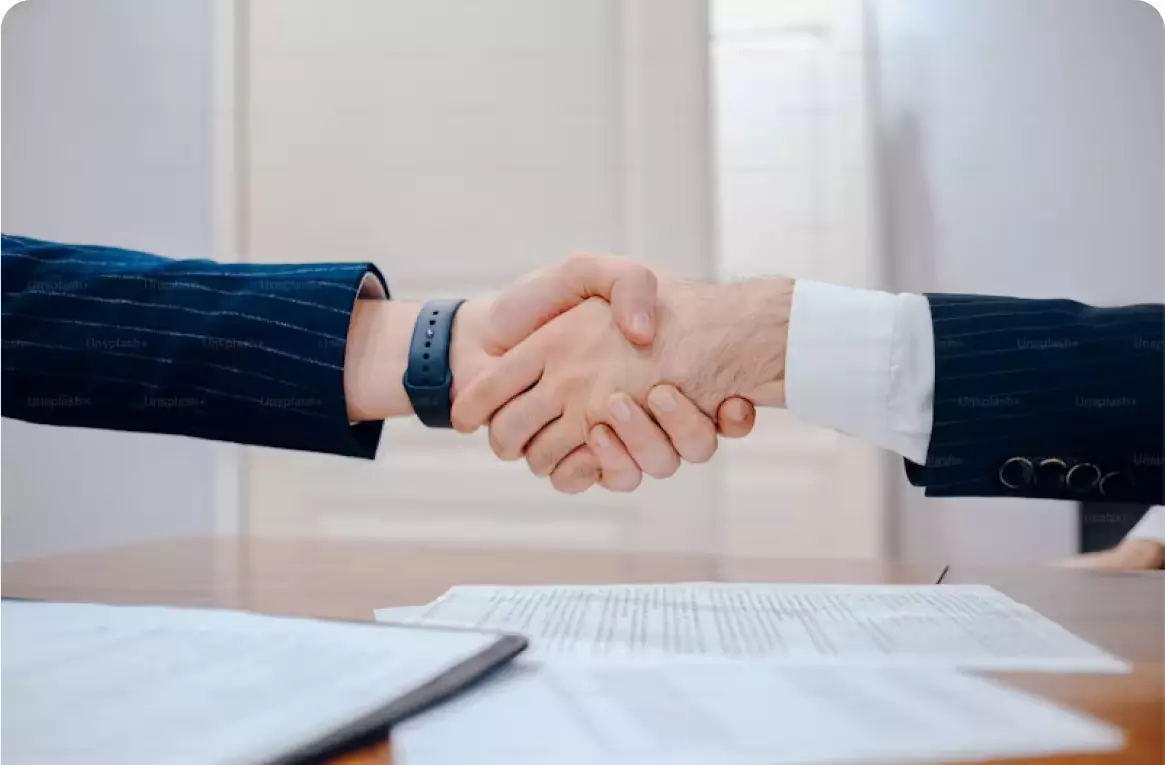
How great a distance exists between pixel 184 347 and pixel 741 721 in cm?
59

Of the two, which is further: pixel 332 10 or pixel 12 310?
pixel 332 10

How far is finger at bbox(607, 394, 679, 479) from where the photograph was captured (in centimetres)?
76

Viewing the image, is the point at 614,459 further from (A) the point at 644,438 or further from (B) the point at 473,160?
(B) the point at 473,160

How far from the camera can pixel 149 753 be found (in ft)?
0.83

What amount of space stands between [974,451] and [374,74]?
990mm

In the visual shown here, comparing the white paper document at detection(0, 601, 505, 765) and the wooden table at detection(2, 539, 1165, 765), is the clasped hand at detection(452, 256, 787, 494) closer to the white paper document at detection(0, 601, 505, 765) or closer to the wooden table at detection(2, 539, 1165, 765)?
the wooden table at detection(2, 539, 1165, 765)

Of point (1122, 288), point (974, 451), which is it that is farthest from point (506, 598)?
point (1122, 288)

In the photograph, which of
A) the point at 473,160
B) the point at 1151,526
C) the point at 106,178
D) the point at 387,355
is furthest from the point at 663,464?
the point at 106,178

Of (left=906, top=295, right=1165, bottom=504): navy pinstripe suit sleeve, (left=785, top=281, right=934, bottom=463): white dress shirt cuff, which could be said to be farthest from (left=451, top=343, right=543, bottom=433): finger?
(left=906, top=295, right=1165, bottom=504): navy pinstripe suit sleeve

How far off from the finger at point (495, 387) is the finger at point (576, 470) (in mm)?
Answer: 80

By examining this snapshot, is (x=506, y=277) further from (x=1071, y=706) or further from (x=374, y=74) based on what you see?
(x=1071, y=706)

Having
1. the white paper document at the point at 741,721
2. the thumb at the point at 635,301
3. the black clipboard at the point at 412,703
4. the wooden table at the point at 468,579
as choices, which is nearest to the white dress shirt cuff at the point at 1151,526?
the wooden table at the point at 468,579

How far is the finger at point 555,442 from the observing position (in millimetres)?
799

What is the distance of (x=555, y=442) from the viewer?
803mm
